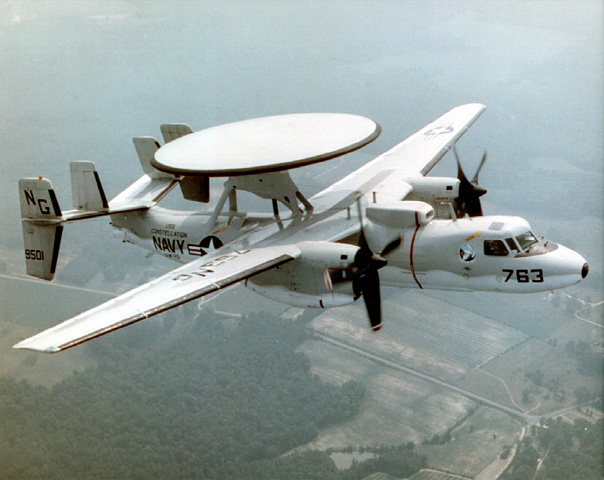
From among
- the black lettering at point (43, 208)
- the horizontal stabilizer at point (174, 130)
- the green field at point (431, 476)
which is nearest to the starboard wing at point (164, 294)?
the black lettering at point (43, 208)

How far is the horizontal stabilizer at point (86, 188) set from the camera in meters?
32.9

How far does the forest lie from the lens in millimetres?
84312

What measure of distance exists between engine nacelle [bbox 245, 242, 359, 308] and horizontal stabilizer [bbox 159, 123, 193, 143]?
41.9 feet

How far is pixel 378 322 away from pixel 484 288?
5898mm

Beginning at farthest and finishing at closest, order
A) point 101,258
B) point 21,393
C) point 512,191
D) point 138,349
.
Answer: point 512,191
point 101,258
point 138,349
point 21,393

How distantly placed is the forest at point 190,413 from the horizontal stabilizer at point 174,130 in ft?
185

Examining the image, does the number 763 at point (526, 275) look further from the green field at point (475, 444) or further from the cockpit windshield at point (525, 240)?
the green field at point (475, 444)

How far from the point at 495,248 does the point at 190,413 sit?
252 ft

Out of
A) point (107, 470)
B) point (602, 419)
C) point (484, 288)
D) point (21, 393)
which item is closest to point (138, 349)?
point (21, 393)

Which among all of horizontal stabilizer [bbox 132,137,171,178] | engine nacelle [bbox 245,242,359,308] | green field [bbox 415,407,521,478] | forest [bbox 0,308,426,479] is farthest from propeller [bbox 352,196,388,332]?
green field [bbox 415,407,521,478]

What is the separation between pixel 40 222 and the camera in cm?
3119

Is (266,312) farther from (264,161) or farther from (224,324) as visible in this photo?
(264,161)

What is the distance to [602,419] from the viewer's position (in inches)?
3989

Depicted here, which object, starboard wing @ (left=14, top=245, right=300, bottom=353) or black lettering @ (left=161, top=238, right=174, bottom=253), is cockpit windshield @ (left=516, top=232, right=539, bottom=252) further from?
black lettering @ (left=161, top=238, right=174, bottom=253)
